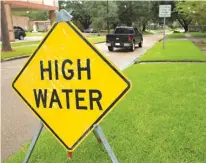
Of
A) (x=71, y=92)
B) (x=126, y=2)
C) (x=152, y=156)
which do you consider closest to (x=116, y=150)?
(x=152, y=156)

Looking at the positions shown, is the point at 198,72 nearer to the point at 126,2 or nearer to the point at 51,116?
the point at 51,116

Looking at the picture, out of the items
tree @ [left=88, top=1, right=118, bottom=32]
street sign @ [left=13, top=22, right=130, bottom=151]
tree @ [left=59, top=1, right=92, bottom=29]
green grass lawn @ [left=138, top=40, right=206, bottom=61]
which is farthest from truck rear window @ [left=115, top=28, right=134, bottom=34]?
tree @ [left=59, top=1, right=92, bottom=29]

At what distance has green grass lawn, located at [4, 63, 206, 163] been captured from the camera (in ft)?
11.7

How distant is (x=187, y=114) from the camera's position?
16.1 feet

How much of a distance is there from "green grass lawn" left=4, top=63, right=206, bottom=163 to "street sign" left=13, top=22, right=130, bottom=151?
846 millimetres

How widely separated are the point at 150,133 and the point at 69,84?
6.22 ft

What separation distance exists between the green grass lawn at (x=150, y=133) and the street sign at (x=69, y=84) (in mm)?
846

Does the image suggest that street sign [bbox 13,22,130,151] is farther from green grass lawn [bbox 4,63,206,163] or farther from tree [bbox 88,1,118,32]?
tree [bbox 88,1,118,32]

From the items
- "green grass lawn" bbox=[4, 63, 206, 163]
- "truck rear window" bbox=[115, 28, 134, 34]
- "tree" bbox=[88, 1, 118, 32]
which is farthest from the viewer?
"tree" bbox=[88, 1, 118, 32]

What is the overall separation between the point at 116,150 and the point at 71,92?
132cm

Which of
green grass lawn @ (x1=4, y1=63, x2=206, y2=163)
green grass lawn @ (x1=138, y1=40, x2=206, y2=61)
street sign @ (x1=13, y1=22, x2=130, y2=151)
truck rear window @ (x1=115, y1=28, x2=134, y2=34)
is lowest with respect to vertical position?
green grass lawn @ (x1=138, y1=40, x2=206, y2=61)

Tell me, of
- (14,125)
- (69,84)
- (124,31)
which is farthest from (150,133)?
(124,31)

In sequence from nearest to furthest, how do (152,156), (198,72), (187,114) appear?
1. (152,156)
2. (187,114)
3. (198,72)

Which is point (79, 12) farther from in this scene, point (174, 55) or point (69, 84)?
point (69, 84)
